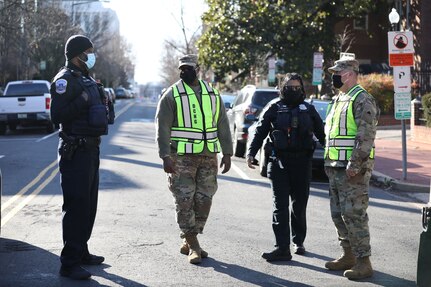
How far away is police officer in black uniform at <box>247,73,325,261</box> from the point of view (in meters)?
7.10

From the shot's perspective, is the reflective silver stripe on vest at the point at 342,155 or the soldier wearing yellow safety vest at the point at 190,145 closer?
the reflective silver stripe on vest at the point at 342,155

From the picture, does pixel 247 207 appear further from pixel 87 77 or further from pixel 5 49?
pixel 5 49

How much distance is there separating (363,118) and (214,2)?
89.6 ft

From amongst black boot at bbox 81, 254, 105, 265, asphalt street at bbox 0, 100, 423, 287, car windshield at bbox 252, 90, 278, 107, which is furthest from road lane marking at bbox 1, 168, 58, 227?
car windshield at bbox 252, 90, 278, 107

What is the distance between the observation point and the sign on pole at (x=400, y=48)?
1334cm

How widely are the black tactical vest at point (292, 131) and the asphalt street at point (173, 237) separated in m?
1.17

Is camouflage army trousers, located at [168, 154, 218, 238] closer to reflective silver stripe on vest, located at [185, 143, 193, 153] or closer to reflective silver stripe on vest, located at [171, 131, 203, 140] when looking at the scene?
reflective silver stripe on vest, located at [185, 143, 193, 153]

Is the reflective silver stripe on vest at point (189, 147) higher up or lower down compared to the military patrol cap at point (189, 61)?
lower down

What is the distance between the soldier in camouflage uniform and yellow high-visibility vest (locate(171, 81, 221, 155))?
3.97 ft

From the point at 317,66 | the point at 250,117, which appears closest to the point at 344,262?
the point at 250,117

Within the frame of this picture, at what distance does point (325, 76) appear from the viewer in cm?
3475

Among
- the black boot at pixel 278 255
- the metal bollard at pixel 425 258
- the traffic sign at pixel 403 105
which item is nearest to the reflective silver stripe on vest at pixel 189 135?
the black boot at pixel 278 255

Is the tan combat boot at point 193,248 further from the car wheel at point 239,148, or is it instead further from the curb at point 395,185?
the car wheel at point 239,148

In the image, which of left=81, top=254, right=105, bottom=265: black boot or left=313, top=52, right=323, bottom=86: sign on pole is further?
left=313, top=52, right=323, bottom=86: sign on pole
